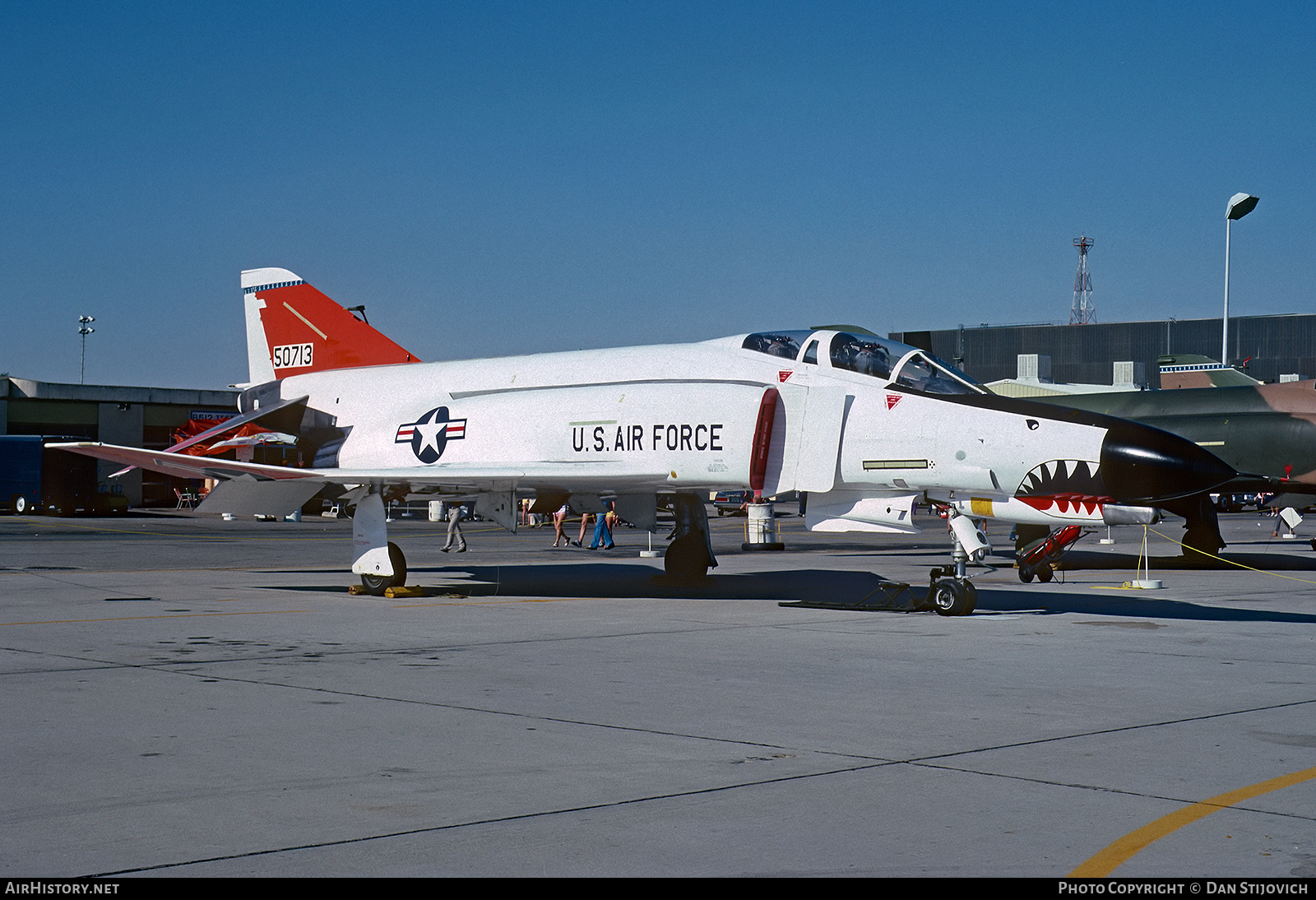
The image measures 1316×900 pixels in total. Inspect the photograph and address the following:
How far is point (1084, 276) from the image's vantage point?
121 metres

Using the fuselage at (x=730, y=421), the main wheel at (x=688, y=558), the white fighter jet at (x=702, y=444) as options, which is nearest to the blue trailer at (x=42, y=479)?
the white fighter jet at (x=702, y=444)

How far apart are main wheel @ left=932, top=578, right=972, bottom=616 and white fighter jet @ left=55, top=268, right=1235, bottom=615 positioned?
18 millimetres

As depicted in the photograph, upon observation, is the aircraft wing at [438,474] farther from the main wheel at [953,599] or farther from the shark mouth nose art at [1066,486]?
the shark mouth nose art at [1066,486]

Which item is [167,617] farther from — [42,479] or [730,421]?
[42,479]

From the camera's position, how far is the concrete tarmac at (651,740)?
4441 mm

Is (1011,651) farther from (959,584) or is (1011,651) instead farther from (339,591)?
(339,591)

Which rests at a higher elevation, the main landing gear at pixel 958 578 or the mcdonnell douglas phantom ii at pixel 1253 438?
the mcdonnell douglas phantom ii at pixel 1253 438

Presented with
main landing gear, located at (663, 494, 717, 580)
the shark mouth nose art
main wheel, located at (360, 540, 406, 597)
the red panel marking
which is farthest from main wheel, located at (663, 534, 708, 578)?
the shark mouth nose art

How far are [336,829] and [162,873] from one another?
725mm

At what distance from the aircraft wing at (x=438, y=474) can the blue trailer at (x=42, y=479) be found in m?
38.2

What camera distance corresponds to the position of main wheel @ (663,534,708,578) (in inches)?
679

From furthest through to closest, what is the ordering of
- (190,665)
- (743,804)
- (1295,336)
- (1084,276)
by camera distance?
1. (1084,276)
2. (1295,336)
3. (190,665)
4. (743,804)

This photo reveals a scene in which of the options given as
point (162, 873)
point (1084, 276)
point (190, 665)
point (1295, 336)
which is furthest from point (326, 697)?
point (1084, 276)

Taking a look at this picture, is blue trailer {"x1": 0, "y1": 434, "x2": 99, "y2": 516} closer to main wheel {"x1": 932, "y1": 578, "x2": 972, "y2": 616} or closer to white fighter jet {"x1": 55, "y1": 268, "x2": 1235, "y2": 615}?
white fighter jet {"x1": 55, "y1": 268, "x2": 1235, "y2": 615}
